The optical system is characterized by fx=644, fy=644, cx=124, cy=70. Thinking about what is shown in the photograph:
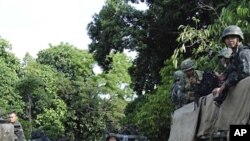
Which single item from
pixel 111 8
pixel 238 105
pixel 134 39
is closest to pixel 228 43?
pixel 238 105

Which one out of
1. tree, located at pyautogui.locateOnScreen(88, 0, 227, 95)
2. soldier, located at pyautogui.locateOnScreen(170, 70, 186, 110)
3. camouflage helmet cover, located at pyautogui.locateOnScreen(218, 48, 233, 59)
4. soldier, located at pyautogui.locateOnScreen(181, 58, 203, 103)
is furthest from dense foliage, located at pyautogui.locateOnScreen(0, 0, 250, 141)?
camouflage helmet cover, located at pyautogui.locateOnScreen(218, 48, 233, 59)

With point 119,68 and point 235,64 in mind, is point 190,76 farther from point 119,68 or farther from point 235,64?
point 119,68

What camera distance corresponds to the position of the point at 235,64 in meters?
7.50

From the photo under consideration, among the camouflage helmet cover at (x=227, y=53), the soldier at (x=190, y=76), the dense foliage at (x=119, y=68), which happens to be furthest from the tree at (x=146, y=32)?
the camouflage helmet cover at (x=227, y=53)

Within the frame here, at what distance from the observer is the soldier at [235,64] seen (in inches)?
291

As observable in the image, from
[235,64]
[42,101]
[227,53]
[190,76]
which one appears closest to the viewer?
[235,64]

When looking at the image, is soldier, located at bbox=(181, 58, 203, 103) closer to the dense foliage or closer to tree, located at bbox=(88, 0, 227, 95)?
the dense foliage

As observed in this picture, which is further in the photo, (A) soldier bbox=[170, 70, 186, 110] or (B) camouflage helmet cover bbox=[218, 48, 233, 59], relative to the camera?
(A) soldier bbox=[170, 70, 186, 110]

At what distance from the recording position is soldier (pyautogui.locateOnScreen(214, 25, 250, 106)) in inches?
291

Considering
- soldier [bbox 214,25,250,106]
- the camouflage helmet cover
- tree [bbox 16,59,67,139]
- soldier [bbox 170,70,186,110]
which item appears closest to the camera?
soldier [bbox 214,25,250,106]

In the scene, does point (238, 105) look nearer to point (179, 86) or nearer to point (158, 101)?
point (179, 86)

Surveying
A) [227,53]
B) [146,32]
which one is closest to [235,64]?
[227,53]

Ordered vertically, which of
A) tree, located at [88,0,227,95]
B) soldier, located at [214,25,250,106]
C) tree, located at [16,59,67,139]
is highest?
tree, located at [16,59,67,139]

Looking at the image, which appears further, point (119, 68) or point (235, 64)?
point (119, 68)
